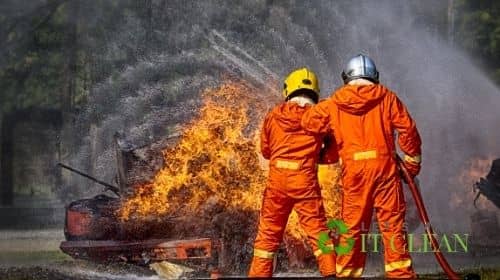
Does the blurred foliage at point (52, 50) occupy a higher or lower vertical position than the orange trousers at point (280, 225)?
higher

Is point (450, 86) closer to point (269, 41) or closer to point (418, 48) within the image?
point (418, 48)

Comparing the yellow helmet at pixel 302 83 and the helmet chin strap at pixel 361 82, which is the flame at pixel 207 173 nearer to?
the yellow helmet at pixel 302 83

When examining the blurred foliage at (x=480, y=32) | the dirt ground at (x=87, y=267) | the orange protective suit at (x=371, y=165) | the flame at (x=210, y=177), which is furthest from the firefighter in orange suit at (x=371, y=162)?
the blurred foliage at (x=480, y=32)

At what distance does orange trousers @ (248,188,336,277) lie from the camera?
7.86 meters

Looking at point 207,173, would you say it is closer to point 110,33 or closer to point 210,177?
point 210,177

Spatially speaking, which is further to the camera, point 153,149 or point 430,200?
point 430,200

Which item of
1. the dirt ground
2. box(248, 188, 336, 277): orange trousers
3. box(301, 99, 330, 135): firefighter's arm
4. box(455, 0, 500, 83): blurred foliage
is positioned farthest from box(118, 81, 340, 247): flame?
box(455, 0, 500, 83): blurred foliage

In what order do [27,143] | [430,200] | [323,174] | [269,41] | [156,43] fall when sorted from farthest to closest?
[27,143], [156,43], [269,41], [430,200], [323,174]

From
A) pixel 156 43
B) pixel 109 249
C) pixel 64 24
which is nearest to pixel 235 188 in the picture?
pixel 109 249

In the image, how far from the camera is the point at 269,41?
13.2 m

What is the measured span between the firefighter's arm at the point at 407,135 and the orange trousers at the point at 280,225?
0.91 m

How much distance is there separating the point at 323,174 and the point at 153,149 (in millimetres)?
1874

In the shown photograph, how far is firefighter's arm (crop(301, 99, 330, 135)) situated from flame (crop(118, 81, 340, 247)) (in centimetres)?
150

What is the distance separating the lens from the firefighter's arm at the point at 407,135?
7.42 m
